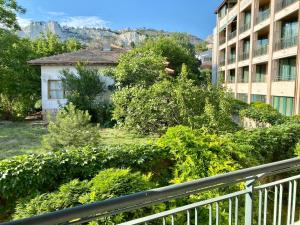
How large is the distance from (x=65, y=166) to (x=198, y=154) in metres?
2.81

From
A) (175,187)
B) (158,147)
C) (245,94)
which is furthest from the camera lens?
(245,94)

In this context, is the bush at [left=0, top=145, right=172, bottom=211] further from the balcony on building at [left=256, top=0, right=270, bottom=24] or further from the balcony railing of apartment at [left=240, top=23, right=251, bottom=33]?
the balcony railing of apartment at [left=240, top=23, right=251, bottom=33]

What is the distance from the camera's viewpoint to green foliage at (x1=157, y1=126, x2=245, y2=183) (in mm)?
6426

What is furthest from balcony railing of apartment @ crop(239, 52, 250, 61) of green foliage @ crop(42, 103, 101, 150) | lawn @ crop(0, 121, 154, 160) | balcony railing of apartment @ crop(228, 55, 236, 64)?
green foliage @ crop(42, 103, 101, 150)

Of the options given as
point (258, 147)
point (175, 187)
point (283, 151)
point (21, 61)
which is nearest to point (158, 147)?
point (258, 147)

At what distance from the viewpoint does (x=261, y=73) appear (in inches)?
1240

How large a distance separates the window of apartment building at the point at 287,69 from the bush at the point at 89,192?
21.7 meters

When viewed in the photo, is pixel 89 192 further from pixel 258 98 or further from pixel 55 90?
pixel 258 98

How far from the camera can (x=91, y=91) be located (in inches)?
795

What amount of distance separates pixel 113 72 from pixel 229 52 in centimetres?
2690

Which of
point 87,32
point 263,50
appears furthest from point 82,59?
point 87,32

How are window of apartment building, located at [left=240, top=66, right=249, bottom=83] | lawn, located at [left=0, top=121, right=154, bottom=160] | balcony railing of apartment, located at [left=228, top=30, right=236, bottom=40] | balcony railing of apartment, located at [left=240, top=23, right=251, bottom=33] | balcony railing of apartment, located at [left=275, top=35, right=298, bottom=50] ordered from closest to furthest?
1. lawn, located at [left=0, top=121, right=154, bottom=160]
2. balcony railing of apartment, located at [left=275, top=35, right=298, bottom=50]
3. balcony railing of apartment, located at [left=240, top=23, right=251, bottom=33]
4. window of apartment building, located at [left=240, top=66, right=249, bottom=83]
5. balcony railing of apartment, located at [left=228, top=30, right=236, bottom=40]

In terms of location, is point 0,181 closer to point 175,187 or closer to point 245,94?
point 175,187

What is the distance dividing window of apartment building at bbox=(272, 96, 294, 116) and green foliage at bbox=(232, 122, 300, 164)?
14949mm
